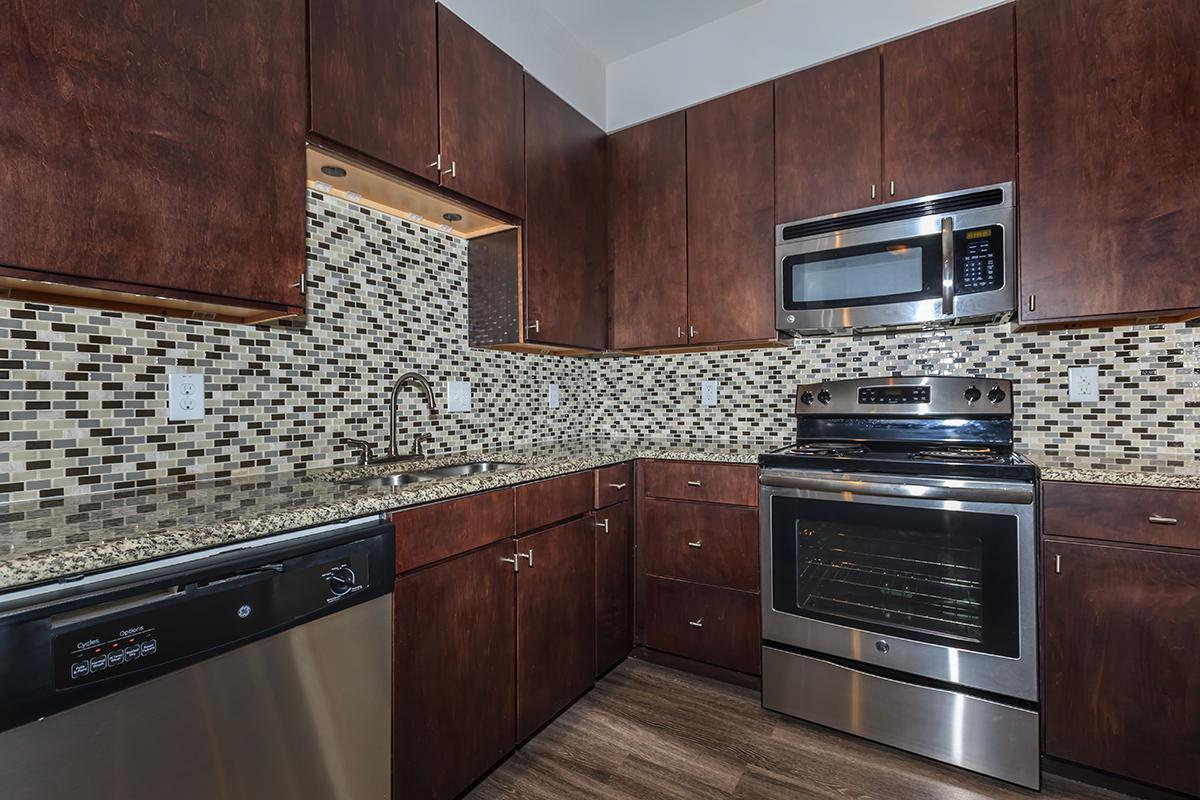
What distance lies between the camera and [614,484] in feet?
7.38

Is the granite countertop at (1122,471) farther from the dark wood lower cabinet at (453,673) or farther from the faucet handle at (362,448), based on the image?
the faucet handle at (362,448)

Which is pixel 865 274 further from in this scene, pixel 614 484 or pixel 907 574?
pixel 614 484

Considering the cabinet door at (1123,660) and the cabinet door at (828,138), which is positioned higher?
the cabinet door at (828,138)

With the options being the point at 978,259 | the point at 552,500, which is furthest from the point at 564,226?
the point at 978,259

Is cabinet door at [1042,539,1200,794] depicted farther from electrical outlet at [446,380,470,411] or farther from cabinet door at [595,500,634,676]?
electrical outlet at [446,380,470,411]

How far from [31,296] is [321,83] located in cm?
86

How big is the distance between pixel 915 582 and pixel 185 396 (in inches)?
89.0

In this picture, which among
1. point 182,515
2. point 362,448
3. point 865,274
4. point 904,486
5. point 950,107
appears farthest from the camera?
point 865,274

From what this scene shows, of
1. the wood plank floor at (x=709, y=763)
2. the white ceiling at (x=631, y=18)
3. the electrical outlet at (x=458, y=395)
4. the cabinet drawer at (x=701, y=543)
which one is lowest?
the wood plank floor at (x=709, y=763)

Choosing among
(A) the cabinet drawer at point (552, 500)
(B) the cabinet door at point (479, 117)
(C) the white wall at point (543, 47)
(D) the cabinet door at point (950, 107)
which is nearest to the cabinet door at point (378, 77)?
(B) the cabinet door at point (479, 117)

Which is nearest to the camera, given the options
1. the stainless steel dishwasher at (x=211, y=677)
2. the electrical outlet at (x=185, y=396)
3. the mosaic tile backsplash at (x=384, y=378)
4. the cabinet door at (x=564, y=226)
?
the stainless steel dishwasher at (x=211, y=677)

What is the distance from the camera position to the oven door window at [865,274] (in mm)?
2031

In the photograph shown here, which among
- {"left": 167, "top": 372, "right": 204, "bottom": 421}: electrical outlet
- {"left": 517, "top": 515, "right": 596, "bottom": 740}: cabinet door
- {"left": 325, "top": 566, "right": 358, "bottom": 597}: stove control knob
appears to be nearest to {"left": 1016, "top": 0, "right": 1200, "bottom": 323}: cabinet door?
{"left": 517, "top": 515, "right": 596, "bottom": 740}: cabinet door

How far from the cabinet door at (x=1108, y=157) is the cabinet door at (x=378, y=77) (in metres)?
2.02
